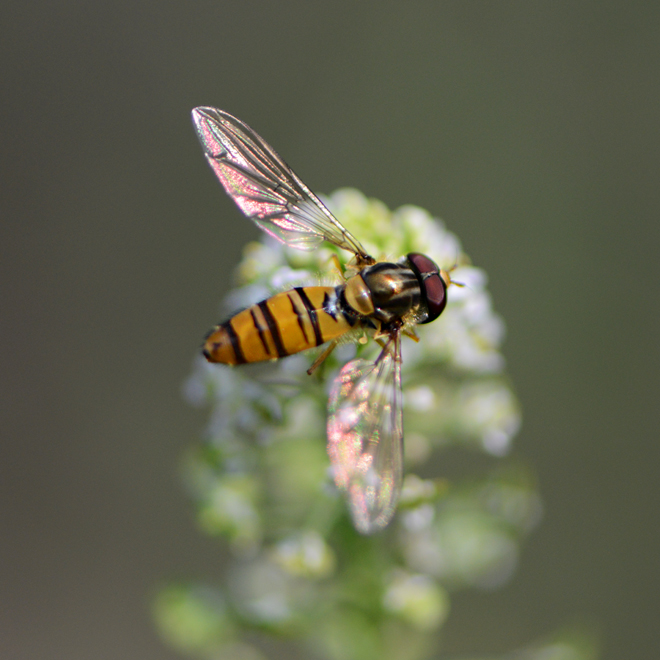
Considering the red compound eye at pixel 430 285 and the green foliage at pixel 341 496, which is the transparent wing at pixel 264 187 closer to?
the green foliage at pixel 341 496

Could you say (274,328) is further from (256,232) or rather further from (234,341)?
(256,232)

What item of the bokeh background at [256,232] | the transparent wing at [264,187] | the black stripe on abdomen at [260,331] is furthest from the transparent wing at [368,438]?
the bokeh background at [256,232]

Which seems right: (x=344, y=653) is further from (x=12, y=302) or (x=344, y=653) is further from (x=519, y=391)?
(x=12, y=302)

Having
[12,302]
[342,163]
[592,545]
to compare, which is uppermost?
[342,163]

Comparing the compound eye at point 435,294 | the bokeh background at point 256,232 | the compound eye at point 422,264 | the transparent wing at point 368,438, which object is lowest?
the transparent wing at point 368,438

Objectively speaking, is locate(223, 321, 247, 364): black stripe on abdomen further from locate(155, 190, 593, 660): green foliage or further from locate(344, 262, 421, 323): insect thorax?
locate(344, 262, 421, 323): insect thorax

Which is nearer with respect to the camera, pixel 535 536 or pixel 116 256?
pixel 535 536

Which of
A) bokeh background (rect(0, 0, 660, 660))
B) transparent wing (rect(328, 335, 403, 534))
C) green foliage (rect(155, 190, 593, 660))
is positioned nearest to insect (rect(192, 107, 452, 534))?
transparent wing (rect(328, 335, 403, 534))

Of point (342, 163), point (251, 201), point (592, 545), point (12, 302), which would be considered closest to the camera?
point (251, 201)

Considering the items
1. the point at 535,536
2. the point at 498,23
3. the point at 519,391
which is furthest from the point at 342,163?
the point at 535,536
